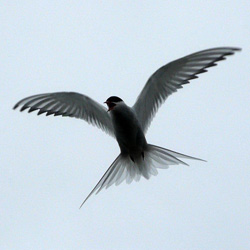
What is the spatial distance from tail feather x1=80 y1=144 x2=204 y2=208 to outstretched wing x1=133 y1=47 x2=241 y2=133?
38 cm

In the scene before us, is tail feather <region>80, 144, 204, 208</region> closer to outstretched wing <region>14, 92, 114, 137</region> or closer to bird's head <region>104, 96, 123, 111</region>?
outstretched wing <region>14, 92, 114, 137</region>

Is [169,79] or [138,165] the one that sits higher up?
[169,79]

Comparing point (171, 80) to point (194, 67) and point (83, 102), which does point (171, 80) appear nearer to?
point (194, 67)

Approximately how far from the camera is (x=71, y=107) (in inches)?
260

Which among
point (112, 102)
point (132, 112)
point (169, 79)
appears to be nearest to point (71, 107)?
point (112, 102)

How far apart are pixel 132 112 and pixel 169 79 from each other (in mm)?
611

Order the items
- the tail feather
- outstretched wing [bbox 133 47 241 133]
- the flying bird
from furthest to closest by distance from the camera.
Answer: the tail feather < the flying bird < outstretched wing [bbox 133 47 241 133]

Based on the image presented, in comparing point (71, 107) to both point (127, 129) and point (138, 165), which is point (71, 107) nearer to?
point (127, 129)

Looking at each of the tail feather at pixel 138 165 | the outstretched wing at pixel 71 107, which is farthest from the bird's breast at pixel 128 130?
the outstretched wing at pixel 71 107

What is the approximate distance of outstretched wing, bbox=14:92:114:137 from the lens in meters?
6.21

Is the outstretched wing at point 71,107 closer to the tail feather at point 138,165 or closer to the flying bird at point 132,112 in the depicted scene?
the flying bird at point 132,112

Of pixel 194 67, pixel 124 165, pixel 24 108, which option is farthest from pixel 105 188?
pixel 194 67

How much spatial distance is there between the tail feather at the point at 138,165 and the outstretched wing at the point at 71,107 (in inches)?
18.0

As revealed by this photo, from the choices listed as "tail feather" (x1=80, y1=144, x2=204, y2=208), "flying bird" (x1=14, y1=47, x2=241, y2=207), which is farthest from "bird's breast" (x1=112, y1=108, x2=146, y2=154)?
"tail feather" (x1=80, y1=144, x2=204, y2=208)
